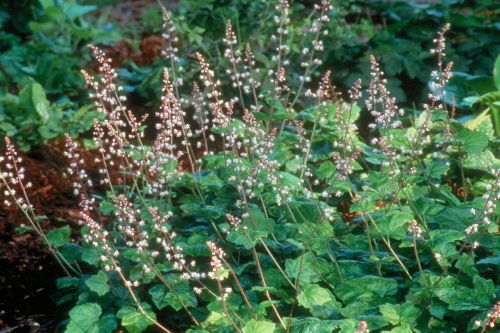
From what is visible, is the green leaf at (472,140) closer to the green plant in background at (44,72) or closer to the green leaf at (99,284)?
the green leaf at (99,284)

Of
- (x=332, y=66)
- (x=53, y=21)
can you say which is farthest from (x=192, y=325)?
(x=53, y=21)

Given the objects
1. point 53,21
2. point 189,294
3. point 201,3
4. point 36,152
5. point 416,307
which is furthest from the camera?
point 53,21

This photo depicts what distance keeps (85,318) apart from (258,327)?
82 cm

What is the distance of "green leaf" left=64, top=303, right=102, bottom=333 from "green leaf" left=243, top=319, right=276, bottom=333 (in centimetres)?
73

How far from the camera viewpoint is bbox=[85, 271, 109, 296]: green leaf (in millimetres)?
3324

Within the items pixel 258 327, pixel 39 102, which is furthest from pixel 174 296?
pixel 39 102

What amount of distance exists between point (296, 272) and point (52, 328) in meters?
1.34

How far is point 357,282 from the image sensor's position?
3.18 meters

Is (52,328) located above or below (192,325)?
below

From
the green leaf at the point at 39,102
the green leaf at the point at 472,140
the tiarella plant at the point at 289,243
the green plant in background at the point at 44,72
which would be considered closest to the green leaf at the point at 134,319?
the tiarella plant at the point at 289,243

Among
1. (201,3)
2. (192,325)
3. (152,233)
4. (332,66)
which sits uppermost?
(201,3)

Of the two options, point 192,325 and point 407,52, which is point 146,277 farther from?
point 407,52

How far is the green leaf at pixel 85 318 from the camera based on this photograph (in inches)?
125

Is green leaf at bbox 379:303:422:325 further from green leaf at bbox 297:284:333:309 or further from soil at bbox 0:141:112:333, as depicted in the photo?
soil at bbox 0:141:112:333
